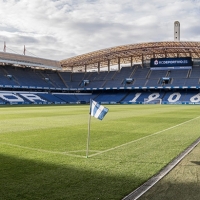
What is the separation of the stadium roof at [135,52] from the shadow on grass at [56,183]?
70646mm

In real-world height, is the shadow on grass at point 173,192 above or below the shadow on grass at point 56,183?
above

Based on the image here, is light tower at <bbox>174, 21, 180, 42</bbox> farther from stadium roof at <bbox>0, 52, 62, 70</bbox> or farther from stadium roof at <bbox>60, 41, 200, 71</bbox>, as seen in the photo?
stadium roof at <bbox>0, 52, 62, 70</bbox>

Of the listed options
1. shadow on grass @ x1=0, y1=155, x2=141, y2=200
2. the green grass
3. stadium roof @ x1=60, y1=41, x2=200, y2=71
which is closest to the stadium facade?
stadium roof @ x1=60, y1=41, x2=200, y2=71

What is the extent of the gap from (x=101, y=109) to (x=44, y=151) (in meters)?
2.98

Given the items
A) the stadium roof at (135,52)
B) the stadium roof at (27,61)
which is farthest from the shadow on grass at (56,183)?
the stadium roof at (27,61)

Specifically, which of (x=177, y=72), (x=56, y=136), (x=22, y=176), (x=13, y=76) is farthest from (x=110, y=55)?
(x=22, y=176)

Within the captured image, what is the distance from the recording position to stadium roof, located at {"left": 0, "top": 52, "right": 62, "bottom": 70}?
8320 centimetres

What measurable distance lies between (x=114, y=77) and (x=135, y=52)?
19799 millimetres

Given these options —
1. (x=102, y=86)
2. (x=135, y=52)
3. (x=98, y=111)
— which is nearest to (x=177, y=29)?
(x=135, y=52)

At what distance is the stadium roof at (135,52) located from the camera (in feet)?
249

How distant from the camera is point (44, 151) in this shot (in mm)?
11266

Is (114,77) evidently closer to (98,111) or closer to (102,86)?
(102,86)

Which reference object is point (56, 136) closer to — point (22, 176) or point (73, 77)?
point (22, 176)

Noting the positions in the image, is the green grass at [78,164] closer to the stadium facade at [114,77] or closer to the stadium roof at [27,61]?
the stadium facade at [114,77]
